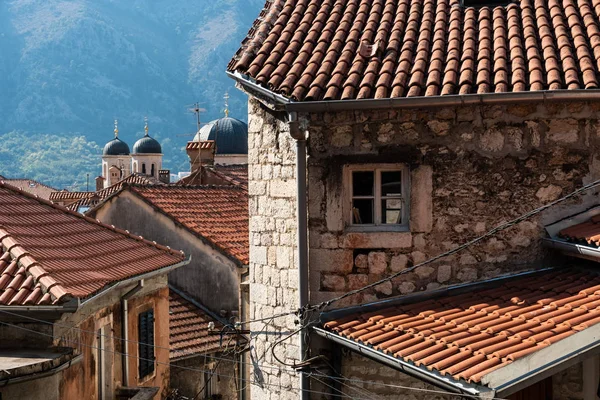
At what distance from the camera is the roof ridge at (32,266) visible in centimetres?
854

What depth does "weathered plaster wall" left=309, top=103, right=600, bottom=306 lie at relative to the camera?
927cm

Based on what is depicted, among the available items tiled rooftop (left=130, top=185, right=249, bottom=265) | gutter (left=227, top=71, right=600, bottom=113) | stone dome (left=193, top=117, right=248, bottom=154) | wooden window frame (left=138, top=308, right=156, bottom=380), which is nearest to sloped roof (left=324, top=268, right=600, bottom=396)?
gutter (left=227, top=71, right=600, bottom=113)

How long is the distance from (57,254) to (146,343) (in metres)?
2.83

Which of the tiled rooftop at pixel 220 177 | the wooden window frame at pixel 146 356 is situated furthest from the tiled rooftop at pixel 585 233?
the tiled rooftop at pixel 220 177

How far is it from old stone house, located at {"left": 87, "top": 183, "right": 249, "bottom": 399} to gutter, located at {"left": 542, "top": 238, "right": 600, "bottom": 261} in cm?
836

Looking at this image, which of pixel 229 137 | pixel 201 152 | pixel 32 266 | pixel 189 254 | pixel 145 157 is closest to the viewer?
pixel 32 266

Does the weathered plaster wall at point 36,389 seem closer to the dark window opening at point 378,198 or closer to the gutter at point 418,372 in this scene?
the gutter at point 418,372

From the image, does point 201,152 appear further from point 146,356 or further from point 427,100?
point 427,100

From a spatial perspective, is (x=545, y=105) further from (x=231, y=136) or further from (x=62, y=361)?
(x=231, y=136)

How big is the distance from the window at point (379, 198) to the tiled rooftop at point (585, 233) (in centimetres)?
168

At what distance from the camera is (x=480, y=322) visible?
25.8 ft

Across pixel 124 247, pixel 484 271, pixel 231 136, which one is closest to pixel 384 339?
pixel 484 271

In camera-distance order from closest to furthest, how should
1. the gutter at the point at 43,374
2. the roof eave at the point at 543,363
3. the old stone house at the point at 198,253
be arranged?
the roof eave at the point at 543,363, the gutter at the point at 43,374, the old stone house at the point at 198,253

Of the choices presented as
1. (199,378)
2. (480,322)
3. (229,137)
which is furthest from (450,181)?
(229,137)
